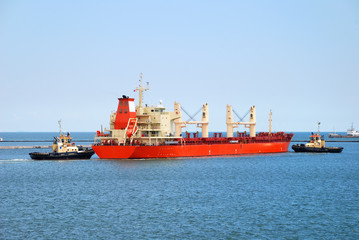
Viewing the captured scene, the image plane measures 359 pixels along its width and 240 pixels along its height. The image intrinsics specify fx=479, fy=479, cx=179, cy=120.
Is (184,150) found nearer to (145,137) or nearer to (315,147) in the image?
(145,137)

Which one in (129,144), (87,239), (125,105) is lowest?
(87,239)

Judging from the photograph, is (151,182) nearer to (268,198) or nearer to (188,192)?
(188,192)

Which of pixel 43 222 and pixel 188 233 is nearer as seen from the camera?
pixel 188 233

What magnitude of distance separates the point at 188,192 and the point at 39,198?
39.6 ft

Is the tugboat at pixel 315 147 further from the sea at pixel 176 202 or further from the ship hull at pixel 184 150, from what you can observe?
the sea at pixel 176 202

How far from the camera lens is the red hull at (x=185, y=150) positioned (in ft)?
211

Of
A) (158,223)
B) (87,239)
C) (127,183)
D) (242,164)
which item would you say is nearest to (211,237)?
(158,223)

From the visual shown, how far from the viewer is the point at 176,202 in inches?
1409

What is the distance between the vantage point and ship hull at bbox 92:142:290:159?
6444cm

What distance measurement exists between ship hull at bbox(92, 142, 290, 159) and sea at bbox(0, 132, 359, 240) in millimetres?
4979

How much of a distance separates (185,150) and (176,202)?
119ft

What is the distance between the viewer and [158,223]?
29328mm

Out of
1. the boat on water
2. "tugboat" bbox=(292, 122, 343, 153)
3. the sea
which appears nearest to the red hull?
the boat on water

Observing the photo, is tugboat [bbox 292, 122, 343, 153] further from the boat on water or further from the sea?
the sea
